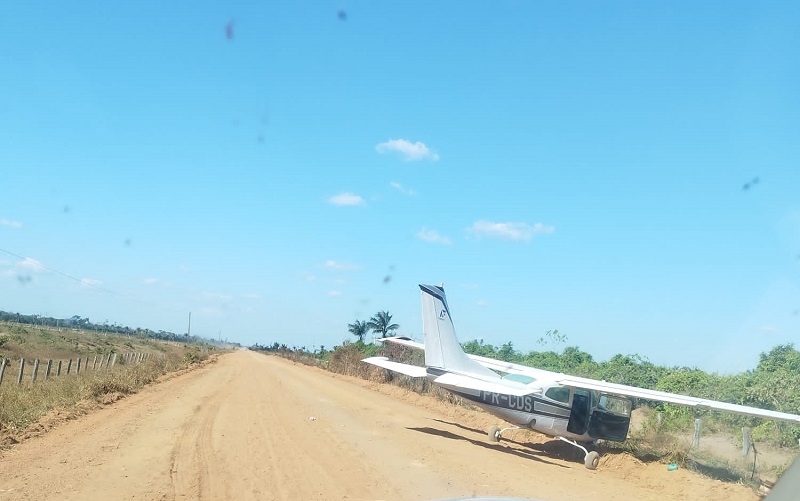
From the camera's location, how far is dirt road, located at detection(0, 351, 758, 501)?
349 inches

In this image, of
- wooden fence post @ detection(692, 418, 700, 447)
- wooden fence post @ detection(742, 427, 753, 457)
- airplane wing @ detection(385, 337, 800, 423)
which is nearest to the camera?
airplane wing @ detection(385, 337, 800, 423)

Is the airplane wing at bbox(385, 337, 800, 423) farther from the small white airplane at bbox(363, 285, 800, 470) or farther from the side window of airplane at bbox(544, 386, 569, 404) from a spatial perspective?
the side window of airplane at bbox(544, 386, 569, 404)

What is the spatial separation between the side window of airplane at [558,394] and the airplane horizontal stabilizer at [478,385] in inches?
24.7

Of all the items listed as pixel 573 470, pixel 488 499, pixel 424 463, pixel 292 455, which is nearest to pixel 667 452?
pixel 573 470

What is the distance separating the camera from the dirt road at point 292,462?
8875mm

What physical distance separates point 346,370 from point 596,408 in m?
28.1

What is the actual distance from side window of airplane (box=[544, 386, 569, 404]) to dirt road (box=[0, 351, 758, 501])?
154 centimetres

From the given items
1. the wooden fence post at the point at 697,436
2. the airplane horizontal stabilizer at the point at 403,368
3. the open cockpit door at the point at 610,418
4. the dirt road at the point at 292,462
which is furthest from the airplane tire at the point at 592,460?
the airplane horizontal stabilizer at the point at 403,368

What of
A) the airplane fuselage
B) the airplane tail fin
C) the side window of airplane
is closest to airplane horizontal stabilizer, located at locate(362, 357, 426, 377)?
the airplane tail fin

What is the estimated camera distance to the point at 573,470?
47.6 ft

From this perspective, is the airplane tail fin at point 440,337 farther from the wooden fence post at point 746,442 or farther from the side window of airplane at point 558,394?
the wooden fence post at point 746,442

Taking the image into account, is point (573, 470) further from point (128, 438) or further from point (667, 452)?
Answer: point (128, 438)

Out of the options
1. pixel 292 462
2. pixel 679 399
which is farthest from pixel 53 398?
pixel 679 399

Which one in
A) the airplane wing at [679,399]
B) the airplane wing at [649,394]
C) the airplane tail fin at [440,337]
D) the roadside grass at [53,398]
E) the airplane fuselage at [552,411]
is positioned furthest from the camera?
the airplane tail fin at [440,337]
